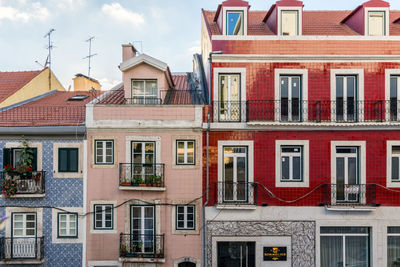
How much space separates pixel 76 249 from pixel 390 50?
15.8 meters

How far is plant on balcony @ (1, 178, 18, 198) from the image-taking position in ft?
45.5

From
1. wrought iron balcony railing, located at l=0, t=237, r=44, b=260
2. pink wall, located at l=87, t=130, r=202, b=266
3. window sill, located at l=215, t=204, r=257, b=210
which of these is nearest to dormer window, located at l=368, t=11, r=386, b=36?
pink wall, located at l=87, t=130, r=202, b=266

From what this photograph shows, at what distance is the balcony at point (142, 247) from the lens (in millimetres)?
13773

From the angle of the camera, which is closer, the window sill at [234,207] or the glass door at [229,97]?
the window sill at [234,207]

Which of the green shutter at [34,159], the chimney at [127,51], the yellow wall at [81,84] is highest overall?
the chimney at [127,51]

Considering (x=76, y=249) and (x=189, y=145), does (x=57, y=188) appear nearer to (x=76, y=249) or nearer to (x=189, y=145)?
(x=76, y=249)

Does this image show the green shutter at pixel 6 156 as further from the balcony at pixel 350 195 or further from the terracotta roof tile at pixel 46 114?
the balcony at pixel 350 195

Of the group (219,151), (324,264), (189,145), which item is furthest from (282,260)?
(189,145)

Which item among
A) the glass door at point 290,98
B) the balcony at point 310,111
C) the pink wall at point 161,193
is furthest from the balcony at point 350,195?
the pink wall at point 161,193

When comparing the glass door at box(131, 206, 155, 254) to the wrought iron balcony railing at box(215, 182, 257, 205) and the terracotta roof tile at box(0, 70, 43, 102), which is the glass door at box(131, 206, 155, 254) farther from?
the terracotta roof tile at box(0, 70, 43, 102)

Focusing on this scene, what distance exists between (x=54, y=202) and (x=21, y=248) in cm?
223

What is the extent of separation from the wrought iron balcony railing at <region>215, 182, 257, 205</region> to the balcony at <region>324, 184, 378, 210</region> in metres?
3.08

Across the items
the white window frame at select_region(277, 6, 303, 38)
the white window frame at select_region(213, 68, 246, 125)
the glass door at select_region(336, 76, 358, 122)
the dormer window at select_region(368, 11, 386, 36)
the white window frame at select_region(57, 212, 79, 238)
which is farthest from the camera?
the dormer window at select_region(368, 11, 386, 36)

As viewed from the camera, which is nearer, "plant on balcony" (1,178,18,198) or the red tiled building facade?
"plant on balcony" (1,178,18,198)
